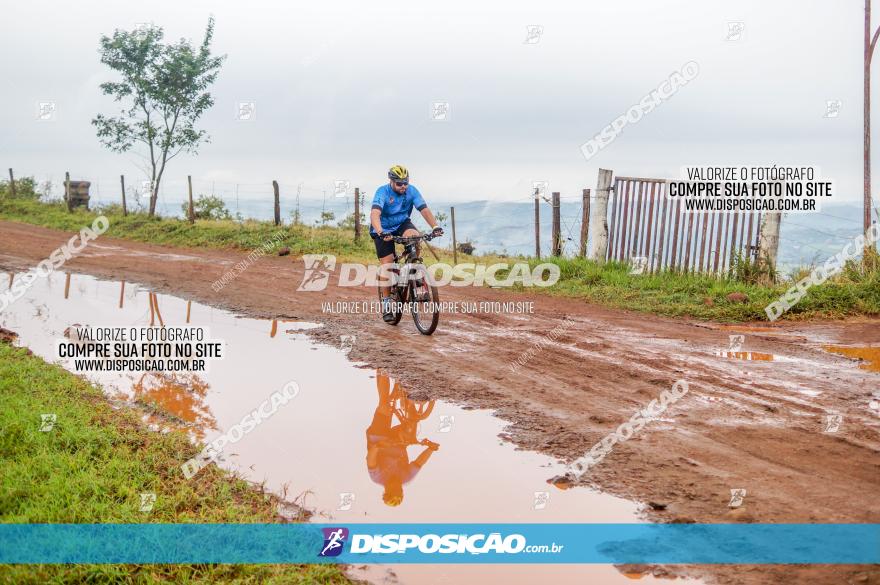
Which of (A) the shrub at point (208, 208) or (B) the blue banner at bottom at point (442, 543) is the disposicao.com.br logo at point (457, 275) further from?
(A) the shrub at point (208, 208)

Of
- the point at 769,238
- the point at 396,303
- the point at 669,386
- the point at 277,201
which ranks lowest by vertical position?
the point at 669,386

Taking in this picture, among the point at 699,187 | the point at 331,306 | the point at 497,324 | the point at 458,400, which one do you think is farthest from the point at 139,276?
the point at 699,187

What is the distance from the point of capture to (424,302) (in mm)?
9781

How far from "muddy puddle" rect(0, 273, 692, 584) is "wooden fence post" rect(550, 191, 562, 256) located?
8554 mm

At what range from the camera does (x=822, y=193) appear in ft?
43.3

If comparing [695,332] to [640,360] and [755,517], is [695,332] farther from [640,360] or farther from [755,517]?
[755,517]

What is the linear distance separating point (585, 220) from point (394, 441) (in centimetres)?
1102

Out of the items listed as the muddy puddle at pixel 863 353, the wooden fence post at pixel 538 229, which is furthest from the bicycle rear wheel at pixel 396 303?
the wooden fence post at pixel 538 229

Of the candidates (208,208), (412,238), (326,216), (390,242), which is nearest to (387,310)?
(390,242)

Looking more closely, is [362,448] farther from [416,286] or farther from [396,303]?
[396,303]

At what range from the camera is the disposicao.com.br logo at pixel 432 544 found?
13.4 ft

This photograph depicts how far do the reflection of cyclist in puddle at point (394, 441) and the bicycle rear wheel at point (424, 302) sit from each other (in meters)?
2.43

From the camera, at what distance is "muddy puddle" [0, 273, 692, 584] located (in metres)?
4.44

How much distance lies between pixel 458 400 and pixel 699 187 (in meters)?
9.09
